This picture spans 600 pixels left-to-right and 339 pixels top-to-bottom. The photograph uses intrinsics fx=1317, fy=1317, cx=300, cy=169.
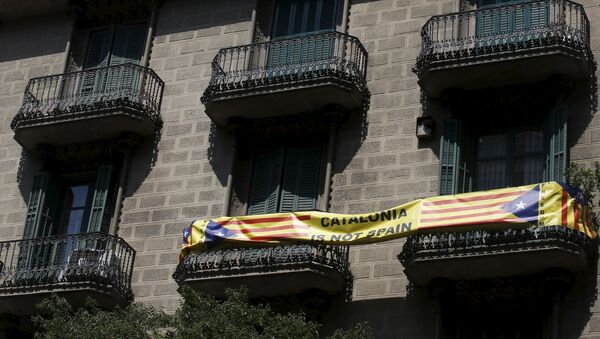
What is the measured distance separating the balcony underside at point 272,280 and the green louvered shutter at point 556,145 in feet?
13.6

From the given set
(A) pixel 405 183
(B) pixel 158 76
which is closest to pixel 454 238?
(A) pixel 405 183

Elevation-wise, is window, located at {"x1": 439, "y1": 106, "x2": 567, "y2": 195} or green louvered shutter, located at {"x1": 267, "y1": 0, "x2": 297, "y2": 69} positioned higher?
green louvered shutter, located at {"x1": 267, "y1": 0, "x2": 297, "y2": 69}

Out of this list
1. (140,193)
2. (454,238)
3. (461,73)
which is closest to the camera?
(454,238)

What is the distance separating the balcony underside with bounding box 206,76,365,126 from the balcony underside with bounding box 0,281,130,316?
13.7ft

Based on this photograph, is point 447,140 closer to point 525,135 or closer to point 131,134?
point 525,135

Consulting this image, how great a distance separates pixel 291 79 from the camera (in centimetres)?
2550

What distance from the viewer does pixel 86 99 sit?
89.6 feet

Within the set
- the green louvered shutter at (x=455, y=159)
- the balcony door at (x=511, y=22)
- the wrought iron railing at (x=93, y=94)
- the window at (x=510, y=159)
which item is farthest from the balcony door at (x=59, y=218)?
the balcony door at (x=511, y=22)

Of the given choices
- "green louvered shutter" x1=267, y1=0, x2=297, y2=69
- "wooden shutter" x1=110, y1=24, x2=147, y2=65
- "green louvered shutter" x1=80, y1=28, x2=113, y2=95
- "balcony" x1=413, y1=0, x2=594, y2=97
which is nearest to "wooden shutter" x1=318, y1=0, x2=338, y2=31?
"green louvered shutter" x1=267, y1=0, x2=297, y2=69

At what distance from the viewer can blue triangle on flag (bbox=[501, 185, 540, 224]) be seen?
21719 millimetres

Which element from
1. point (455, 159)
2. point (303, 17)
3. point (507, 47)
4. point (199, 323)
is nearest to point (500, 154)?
point (455, 159)

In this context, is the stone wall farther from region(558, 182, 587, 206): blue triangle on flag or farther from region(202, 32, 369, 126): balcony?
region(558, 182, 587, 206): blue triangle on flag

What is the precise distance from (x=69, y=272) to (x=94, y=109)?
3723 millimetres

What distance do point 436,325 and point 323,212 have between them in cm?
292
